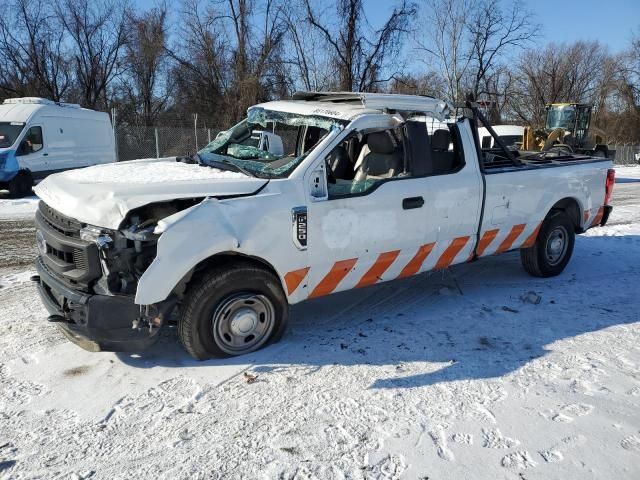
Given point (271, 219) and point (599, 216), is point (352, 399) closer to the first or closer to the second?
point (271, 219)

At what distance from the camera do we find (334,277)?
14.1 feet

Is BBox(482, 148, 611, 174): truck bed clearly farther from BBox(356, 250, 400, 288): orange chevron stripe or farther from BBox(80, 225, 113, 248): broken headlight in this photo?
BBox(80, 225, 113, 248): broken headlight

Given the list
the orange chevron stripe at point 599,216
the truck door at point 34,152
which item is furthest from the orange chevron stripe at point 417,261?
the truck door at point 34,152

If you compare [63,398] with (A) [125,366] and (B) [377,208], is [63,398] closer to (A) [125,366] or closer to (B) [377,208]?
(A) [125,366]

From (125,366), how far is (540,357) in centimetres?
312

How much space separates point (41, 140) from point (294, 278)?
13.5 metres

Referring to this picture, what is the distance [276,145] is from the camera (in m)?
5.02

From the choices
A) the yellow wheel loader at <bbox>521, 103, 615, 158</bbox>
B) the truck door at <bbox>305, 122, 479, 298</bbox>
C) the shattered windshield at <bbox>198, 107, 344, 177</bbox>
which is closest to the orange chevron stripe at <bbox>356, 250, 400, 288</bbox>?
the truck door at <bbox>305, 122, 479, 298</bbox>

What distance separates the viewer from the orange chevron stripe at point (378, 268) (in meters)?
4.50

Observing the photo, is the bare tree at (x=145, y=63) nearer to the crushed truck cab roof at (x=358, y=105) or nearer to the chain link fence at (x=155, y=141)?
the chain link fence at (x=155, y=141)

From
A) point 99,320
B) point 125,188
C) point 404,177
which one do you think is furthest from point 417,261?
point 99,320

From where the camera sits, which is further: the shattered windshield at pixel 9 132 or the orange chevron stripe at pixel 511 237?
the shattered windshield at pixel 9 132

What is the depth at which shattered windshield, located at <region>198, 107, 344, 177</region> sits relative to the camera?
4395 mm

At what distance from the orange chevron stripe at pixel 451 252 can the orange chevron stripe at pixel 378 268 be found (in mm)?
640
